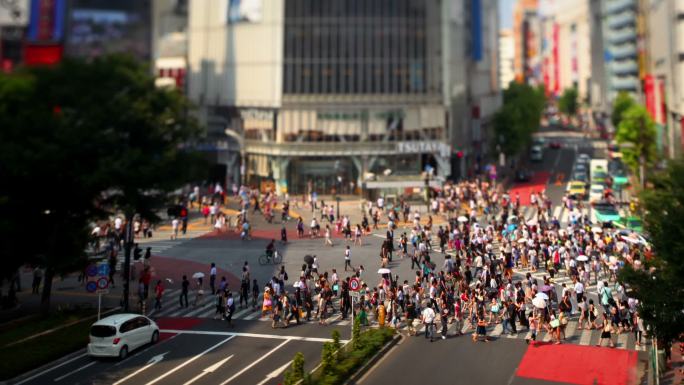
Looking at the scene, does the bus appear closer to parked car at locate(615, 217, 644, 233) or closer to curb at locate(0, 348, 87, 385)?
parked car at locate(615, 217, 644, 233)

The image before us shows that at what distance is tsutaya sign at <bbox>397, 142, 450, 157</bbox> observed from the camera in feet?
260

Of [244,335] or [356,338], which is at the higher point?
[356,338]

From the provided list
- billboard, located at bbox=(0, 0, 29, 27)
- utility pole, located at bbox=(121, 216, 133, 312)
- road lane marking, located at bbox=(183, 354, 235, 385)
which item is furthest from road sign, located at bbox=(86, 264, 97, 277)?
billboard, located at bbox=(0, 0, 29, 27)

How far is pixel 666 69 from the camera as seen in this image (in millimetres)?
97188

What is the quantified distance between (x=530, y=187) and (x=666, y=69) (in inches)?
1166

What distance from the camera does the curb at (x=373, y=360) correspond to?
26.6m

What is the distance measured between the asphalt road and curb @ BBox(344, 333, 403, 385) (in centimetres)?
192

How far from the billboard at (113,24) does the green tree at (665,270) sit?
3818 inches

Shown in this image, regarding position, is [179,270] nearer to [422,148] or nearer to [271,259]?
[271,259]

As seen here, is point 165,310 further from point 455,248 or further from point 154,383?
point 455,248

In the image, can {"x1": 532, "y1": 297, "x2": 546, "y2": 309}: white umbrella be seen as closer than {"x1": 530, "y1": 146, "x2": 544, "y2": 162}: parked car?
Yes

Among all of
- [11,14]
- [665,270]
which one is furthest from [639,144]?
[11,14]

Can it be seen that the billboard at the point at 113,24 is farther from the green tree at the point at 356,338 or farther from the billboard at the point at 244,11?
the green tree at the point at 356,338

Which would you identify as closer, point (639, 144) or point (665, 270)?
point (665, 270)
